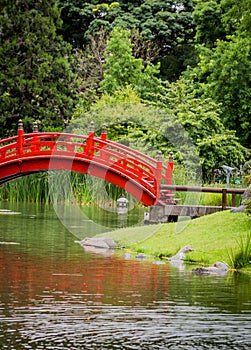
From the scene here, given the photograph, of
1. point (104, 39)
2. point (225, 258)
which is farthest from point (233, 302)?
point (104, 39)

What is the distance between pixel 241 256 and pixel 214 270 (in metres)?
0.88

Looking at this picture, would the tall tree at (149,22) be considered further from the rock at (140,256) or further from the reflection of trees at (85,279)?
the reflection of trees at (85,279)

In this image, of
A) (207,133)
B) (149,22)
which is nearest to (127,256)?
(207,133)

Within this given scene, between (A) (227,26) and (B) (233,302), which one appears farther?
(A) (227,26)

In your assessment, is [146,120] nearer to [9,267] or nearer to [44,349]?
[9,267]

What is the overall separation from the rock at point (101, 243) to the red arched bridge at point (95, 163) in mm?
4206

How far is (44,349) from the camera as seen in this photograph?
12.1 meters

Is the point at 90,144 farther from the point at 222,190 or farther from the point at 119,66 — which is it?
the point at 119,66

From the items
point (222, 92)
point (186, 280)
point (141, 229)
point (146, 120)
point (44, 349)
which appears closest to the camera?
point (44, 349)

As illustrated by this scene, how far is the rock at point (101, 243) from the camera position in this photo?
2339 centimetres

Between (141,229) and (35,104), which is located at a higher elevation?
(35,104)

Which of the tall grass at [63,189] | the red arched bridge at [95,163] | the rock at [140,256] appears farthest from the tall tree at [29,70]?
the rock at [140,256]

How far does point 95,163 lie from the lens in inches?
1201

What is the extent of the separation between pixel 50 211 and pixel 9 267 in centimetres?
1598
